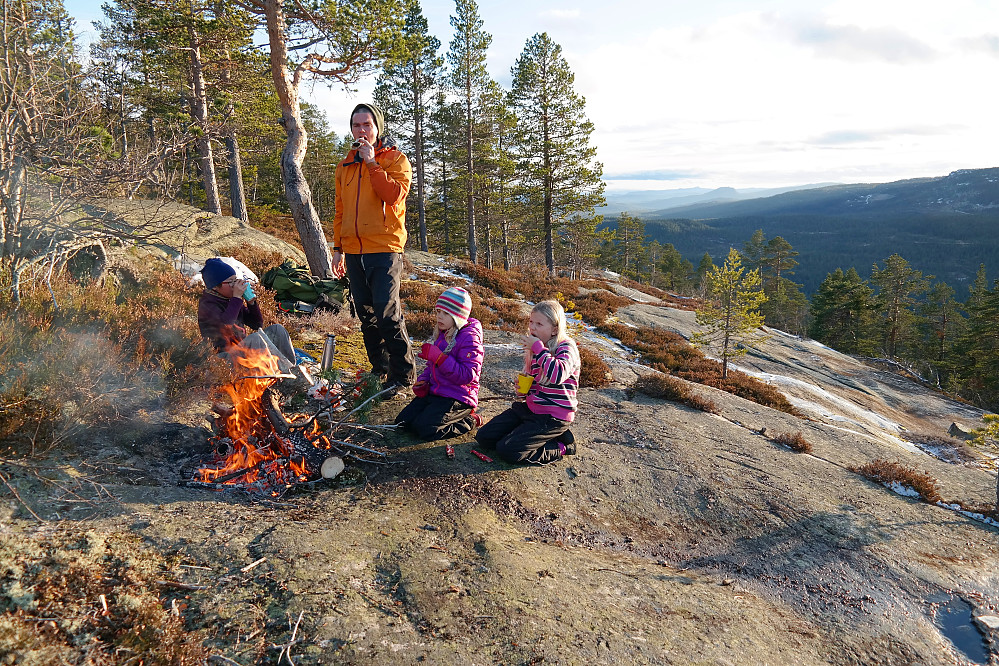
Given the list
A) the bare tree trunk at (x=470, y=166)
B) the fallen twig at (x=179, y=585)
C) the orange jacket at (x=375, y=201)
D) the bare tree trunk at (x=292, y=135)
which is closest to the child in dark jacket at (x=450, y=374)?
the orange jacket at (x=375, y=201)

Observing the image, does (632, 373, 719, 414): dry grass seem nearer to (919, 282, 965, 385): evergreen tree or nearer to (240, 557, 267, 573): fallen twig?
(240, 557, 267, 573): fallen twig

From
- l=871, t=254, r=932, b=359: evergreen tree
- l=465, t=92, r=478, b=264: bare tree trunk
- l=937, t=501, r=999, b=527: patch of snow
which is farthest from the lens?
l=871, t=254, r=932, b=359: evergreen tree

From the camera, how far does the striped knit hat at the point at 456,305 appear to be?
4770mm

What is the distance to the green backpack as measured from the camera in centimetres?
831

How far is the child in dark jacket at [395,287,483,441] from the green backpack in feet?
13.7

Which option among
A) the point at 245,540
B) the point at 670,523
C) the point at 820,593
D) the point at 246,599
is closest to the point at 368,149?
the point at 245,540

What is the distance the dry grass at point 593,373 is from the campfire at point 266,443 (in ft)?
14.2

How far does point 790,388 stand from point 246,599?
1470 centimetres

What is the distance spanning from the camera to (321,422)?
435 cm

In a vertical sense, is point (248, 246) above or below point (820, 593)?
above

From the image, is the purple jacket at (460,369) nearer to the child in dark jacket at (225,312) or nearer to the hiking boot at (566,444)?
the hiking boot at (566,444)

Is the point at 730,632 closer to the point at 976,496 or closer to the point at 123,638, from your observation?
the point at 123,638

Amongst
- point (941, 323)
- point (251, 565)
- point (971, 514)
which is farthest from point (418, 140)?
point (941, 323)

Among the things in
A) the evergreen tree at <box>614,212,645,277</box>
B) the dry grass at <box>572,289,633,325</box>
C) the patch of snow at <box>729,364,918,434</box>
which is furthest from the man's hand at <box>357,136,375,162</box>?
the evergreen tree at <box>614,212,645,277</box>
